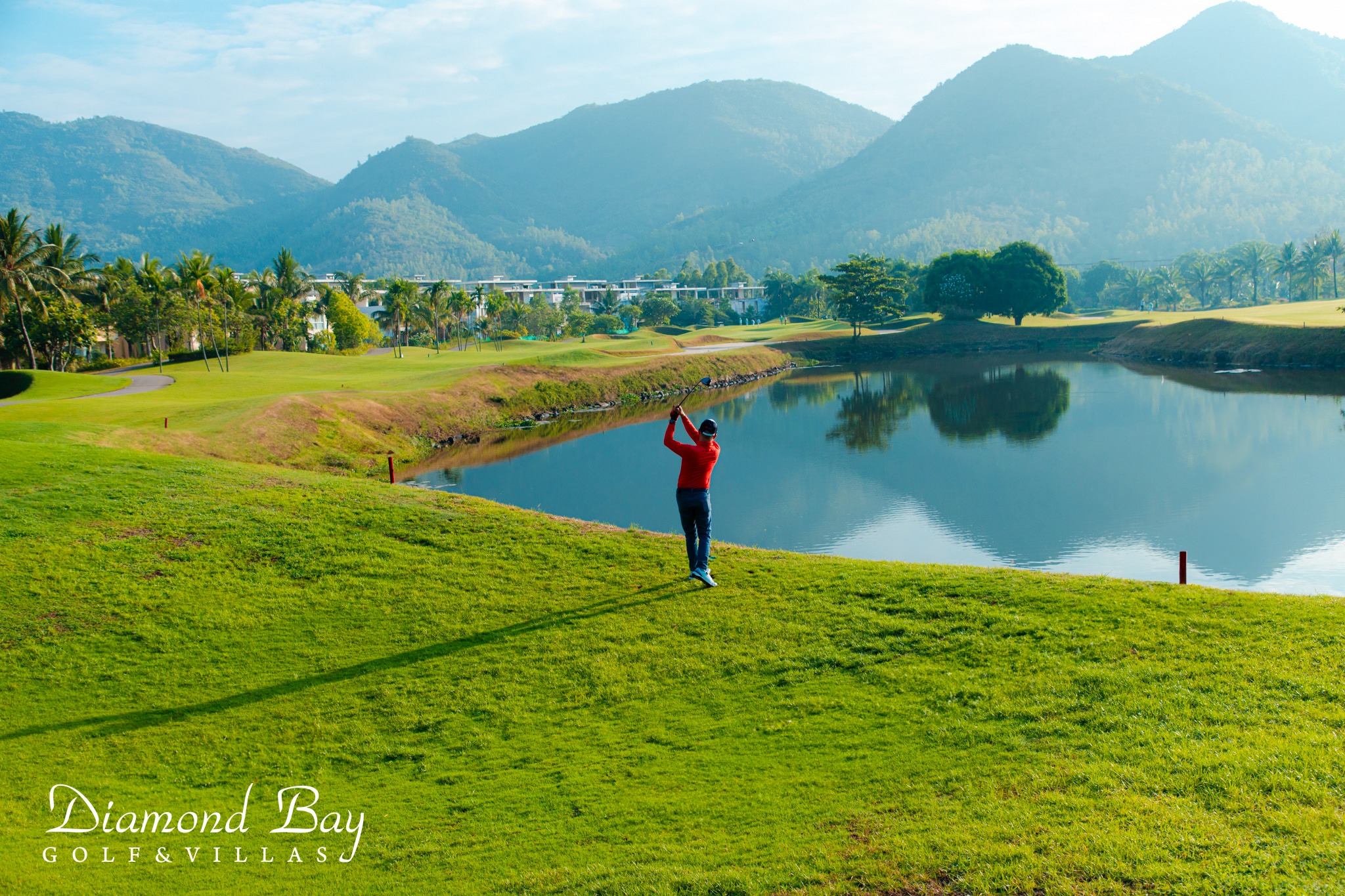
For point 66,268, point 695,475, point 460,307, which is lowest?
point 695,475

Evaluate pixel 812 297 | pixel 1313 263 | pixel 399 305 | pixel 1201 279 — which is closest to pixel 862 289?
pixel 812 297

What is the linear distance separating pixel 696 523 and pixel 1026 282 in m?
114

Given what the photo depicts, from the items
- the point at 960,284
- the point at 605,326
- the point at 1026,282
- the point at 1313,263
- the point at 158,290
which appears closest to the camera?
the point at 158,290

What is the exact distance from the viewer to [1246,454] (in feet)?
120

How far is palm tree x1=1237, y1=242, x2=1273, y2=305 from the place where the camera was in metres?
162

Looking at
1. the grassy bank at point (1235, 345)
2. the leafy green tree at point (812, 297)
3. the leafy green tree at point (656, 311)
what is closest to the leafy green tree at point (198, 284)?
the grassy bank at point (1235, 345)

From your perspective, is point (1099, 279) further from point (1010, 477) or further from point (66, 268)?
point (66, 268)

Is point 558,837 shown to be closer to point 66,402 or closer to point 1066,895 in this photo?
point 1066,895

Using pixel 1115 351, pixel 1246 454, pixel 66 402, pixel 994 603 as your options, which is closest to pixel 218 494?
pixel 994 603

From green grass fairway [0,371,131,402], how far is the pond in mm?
20800

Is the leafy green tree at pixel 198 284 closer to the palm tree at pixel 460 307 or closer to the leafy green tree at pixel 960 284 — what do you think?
the palm tree at pixel 460 307

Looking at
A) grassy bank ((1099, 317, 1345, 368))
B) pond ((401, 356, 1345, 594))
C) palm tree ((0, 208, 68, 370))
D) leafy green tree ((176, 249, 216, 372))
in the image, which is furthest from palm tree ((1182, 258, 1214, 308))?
palm tree ((0, 208, 68, 370))

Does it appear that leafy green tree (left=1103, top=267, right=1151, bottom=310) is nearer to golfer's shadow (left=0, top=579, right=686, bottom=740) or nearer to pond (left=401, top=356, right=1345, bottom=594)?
pond (left=401, top=356, right=1345, bottom=594)

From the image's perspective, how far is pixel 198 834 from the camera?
8.32 m
